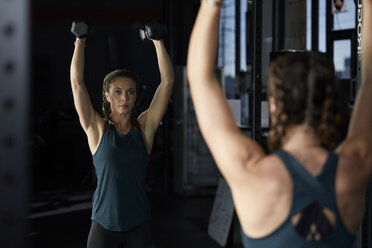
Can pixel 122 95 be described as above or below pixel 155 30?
below

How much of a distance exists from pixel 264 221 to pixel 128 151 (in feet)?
4.11

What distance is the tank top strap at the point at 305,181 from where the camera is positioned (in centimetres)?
102

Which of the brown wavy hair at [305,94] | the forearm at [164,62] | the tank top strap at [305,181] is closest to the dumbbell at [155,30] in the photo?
the forearm at [164,62]

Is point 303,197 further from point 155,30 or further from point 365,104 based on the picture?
point 155,30

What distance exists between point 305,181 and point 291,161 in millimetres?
49

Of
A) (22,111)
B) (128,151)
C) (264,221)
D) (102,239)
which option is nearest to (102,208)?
(102,239)

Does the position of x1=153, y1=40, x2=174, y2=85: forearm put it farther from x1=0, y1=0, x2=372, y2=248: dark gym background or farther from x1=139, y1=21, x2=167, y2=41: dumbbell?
x1=0, y1=0, x2=372, y2=248: dark gym background

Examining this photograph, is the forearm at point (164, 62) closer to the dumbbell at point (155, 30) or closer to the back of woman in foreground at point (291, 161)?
the dumbbell at point (155, 30)

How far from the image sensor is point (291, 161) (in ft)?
3.37

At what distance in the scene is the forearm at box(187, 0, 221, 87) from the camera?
1084 mm

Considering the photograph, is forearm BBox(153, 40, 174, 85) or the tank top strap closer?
the tank top strap

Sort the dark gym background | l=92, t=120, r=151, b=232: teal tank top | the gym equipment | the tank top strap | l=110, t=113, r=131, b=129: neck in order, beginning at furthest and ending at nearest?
the dark gym background
l=110, t=113, r=131, b=129: neck
l=92, t=120, r=151, b=232: teal tank top
the gym equipment
the tank top strap

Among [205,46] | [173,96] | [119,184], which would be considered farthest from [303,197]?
[173,96]

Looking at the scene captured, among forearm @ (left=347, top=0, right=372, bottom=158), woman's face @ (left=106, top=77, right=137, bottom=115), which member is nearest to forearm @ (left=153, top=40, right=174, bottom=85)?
woman's face @ (left=106, top=77, right=137, bottom=115)
